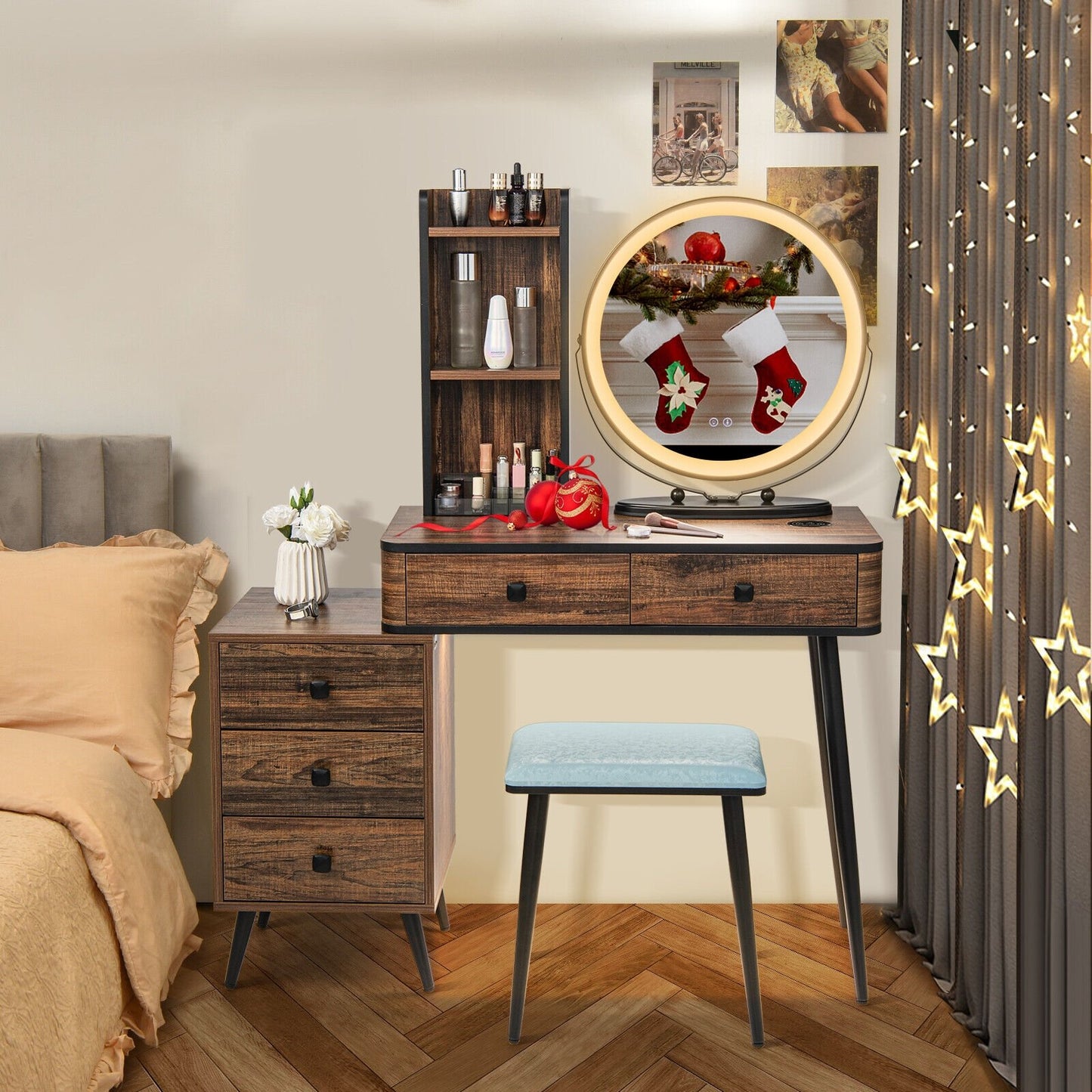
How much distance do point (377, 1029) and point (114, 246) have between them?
5.73ft

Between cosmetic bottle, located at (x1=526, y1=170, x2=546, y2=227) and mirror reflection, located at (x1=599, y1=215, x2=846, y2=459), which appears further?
mirror reflection, located at (x1=599, y1=215, x2=846, y2=459)

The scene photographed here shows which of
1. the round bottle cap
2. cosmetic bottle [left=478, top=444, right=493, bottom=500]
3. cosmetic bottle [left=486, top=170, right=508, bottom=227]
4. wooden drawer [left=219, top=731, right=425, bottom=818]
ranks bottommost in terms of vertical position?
wooden drawer [left=219, top=731, right=425, bottom=818]

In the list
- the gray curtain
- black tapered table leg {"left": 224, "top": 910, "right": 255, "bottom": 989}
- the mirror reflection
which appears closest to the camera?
the gray curtain

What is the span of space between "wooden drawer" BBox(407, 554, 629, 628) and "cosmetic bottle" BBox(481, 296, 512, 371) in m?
0.49

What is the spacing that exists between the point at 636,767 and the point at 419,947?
0.64m

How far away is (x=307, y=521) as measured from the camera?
91.9 inches

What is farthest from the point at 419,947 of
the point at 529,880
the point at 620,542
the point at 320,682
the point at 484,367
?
the point at 484,367

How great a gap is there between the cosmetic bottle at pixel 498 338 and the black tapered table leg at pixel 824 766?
88cm

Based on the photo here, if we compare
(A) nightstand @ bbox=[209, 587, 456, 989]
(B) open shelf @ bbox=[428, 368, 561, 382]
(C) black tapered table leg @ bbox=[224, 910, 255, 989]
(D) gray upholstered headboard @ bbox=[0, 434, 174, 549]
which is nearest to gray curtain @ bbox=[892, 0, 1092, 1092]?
(B) open shelf @ bbox=[428, 368, 561, 382]

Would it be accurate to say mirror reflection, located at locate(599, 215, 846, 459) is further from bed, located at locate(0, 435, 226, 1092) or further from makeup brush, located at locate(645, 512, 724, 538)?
bed, located at locate(0, 435, 226, 1092)

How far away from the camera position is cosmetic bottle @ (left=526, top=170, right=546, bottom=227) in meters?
2.35

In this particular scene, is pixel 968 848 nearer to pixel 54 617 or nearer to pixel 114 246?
pixel 54 617

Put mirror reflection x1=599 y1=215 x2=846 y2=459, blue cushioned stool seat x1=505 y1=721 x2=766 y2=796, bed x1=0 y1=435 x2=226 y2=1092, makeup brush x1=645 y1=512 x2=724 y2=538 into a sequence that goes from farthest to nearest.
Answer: mirror reflection x1=599 y1=215 x2=846 y2=459 < makeup brush x1=645 y1=512 x2=724 y2=538 < blue cushioned stool seat x1=505 y1=721 x2=766 y2=796 < bed x1=0 y1=435 x2=226 y2=1092

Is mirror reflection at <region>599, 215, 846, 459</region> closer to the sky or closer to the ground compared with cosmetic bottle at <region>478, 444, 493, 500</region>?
closer to the sky
